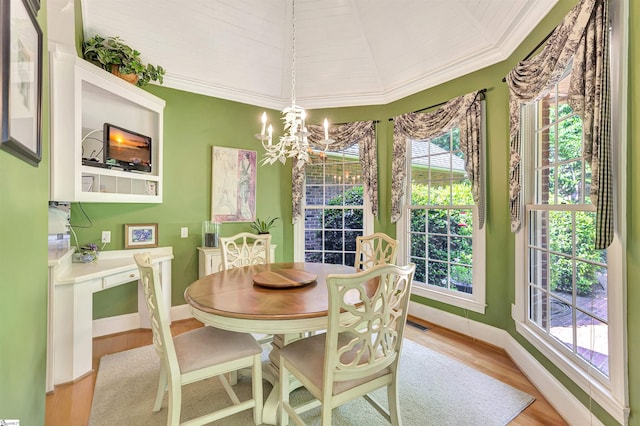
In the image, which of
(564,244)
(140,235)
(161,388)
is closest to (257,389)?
(161,388)

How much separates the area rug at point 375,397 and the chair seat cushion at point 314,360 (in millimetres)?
508

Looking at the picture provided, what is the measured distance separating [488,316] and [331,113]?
313cm

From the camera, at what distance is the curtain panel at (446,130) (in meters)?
2.90

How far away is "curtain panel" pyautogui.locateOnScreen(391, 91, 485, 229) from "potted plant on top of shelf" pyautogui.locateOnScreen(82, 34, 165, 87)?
292 cm

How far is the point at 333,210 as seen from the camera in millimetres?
4211

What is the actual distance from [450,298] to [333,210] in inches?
74.1

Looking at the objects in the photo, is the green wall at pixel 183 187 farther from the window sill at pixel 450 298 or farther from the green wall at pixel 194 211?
the window sill at pixel 450 298

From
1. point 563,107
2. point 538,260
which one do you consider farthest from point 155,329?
point 563,107

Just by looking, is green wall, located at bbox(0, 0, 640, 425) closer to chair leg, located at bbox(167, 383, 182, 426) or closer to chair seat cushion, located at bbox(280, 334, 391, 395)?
chair leg, located at bbox(167, 383, 182, 426)

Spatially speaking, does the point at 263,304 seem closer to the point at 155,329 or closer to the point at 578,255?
the point at 155,329

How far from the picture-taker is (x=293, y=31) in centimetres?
350

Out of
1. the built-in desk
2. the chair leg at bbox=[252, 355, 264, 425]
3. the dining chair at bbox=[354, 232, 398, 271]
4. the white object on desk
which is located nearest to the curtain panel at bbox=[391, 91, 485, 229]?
the dining chair at bbox=[354, 232, 398, 271]

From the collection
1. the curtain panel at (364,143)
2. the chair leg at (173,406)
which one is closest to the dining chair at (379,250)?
Answer: the curtain panel at (364,143)

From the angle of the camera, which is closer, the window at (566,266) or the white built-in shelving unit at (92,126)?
the window at (566,266)
